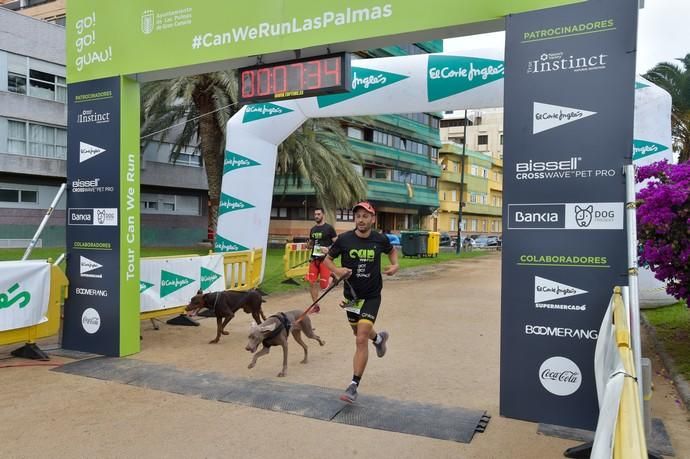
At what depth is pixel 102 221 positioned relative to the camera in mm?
7293

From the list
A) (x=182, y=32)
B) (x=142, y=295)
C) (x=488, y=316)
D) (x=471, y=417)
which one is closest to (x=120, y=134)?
(x=182, y=32)

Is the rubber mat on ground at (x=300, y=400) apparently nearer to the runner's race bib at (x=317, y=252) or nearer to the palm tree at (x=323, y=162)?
the runner's race bib at (x=317, y=252)

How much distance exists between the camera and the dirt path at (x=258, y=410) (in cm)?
427

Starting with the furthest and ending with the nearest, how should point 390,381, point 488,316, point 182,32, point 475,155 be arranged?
point 475,155, point 488,316, point 182,32, point 390,381

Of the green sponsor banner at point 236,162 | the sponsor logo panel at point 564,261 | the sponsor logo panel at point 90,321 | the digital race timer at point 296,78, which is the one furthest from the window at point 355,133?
the sponsor logo panel at point 564,261

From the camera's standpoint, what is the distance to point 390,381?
6.08m

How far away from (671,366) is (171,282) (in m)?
7.15

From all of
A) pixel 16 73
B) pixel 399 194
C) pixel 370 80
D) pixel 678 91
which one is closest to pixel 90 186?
pixel 370 80

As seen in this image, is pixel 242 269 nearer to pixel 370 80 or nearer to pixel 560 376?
pixel 370 80

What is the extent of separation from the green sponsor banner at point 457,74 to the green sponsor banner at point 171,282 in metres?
5.07

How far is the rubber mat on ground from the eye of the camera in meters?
4.76

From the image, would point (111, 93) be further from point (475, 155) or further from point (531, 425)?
point (475, 155)

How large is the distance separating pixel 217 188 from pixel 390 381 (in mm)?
14857

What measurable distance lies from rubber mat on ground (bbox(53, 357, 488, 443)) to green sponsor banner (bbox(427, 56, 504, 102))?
5.32 metres
